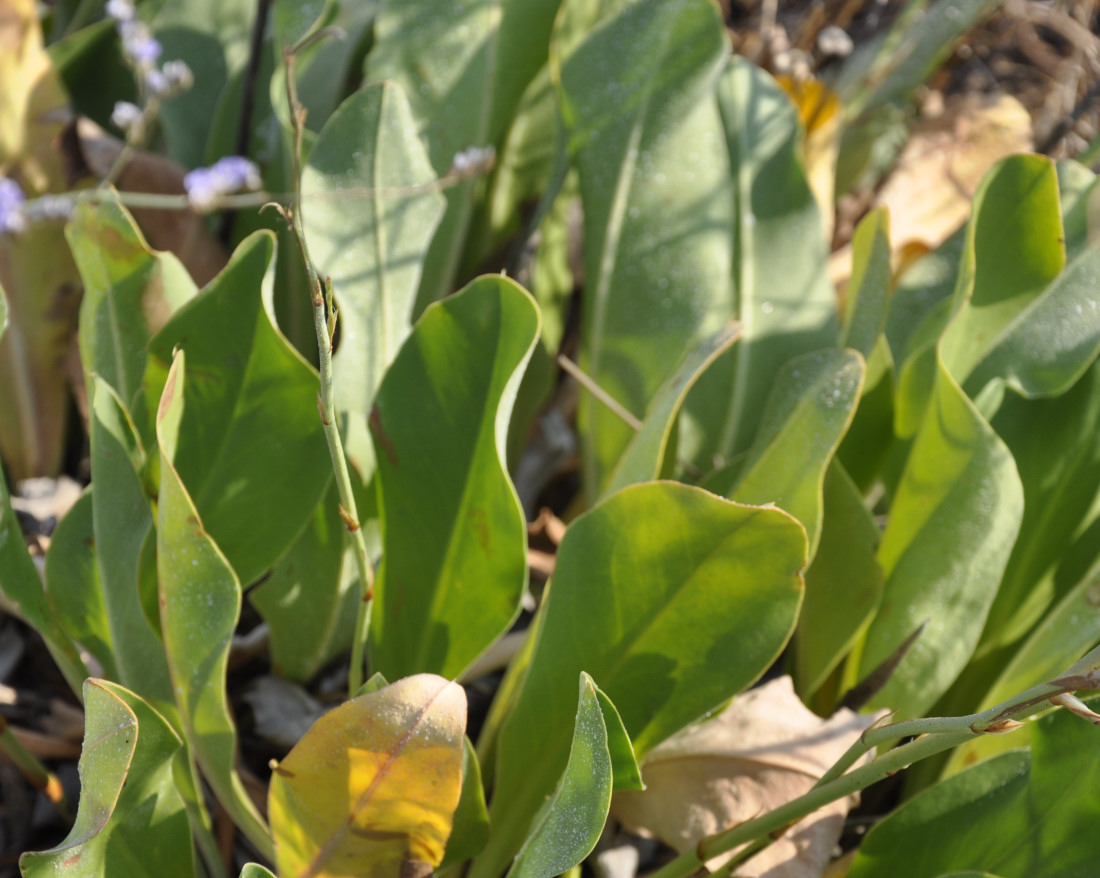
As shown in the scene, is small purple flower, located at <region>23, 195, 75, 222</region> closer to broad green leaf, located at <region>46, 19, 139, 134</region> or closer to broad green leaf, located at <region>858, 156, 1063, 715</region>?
broad green leaf, located at <region>46, 19, 139, 134</region>

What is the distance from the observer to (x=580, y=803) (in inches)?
19.8

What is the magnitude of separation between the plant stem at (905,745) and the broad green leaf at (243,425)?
1.22 ft

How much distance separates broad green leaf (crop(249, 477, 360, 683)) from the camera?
0.80 m

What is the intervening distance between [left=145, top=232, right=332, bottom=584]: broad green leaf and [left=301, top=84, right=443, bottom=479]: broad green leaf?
69mm

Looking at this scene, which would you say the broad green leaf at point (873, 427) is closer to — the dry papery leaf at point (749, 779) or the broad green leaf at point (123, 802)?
the dry papery leaf at point (749, 779)

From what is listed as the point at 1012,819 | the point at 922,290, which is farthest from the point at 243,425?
the point at 922,290

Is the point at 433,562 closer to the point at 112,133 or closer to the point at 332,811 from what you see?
the point at 332,811

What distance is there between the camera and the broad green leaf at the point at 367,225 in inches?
32.1

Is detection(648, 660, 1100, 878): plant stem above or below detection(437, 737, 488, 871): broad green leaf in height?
above

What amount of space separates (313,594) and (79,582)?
18cm

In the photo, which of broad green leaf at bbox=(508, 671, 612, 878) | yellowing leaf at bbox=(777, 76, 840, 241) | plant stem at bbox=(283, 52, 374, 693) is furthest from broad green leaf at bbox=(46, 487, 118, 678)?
yellowing leaf at bbox=(777, 76, 840, 241)

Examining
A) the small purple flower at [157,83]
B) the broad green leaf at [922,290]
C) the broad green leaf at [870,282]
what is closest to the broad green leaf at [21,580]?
the small purple flower at [157,83]

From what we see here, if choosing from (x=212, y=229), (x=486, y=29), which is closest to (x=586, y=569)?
(x=486, y=29)

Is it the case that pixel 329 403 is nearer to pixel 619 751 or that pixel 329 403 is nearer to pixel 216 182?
pixel 619 751
